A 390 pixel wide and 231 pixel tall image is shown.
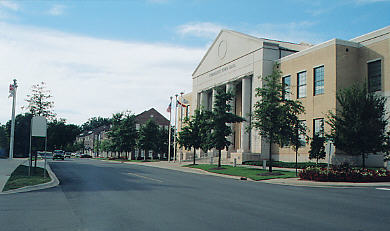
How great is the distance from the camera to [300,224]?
8.20 meters

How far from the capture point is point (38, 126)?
18.5 meters

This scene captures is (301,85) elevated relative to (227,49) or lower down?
lower down

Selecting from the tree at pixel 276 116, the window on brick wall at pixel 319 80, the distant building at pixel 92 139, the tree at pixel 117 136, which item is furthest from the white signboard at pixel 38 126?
the distant building at pixel 92 139

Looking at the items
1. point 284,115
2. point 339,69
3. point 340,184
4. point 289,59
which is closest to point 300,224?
point 340,184

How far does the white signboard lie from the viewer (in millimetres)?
18391

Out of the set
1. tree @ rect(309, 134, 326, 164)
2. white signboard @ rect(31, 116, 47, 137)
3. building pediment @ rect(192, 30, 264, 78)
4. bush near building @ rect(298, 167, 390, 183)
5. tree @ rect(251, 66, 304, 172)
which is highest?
building pediment @ rect(192, 30, 264, 78)

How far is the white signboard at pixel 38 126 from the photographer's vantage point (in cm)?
1839

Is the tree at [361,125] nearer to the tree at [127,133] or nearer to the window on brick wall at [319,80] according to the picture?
the window on brick wall at [319,80]

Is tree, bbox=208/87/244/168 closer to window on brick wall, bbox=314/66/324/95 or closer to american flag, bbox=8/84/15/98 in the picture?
window on brick wall, bbox=314/66/324/95

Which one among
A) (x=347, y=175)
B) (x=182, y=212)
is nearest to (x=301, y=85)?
(x=347, y=175)

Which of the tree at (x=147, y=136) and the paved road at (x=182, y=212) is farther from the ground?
the tree at (x=147, y=136)

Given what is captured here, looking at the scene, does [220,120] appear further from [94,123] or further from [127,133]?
[94,123]

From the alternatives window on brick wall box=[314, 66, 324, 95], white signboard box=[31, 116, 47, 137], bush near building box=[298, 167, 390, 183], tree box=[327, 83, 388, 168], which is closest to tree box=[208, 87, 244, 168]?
window on brick wall box=[314, 66, 324, 95]

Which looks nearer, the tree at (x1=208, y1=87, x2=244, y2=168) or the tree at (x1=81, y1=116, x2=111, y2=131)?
the tree at (x1=208, y1=87, x2=244, y2=168)
